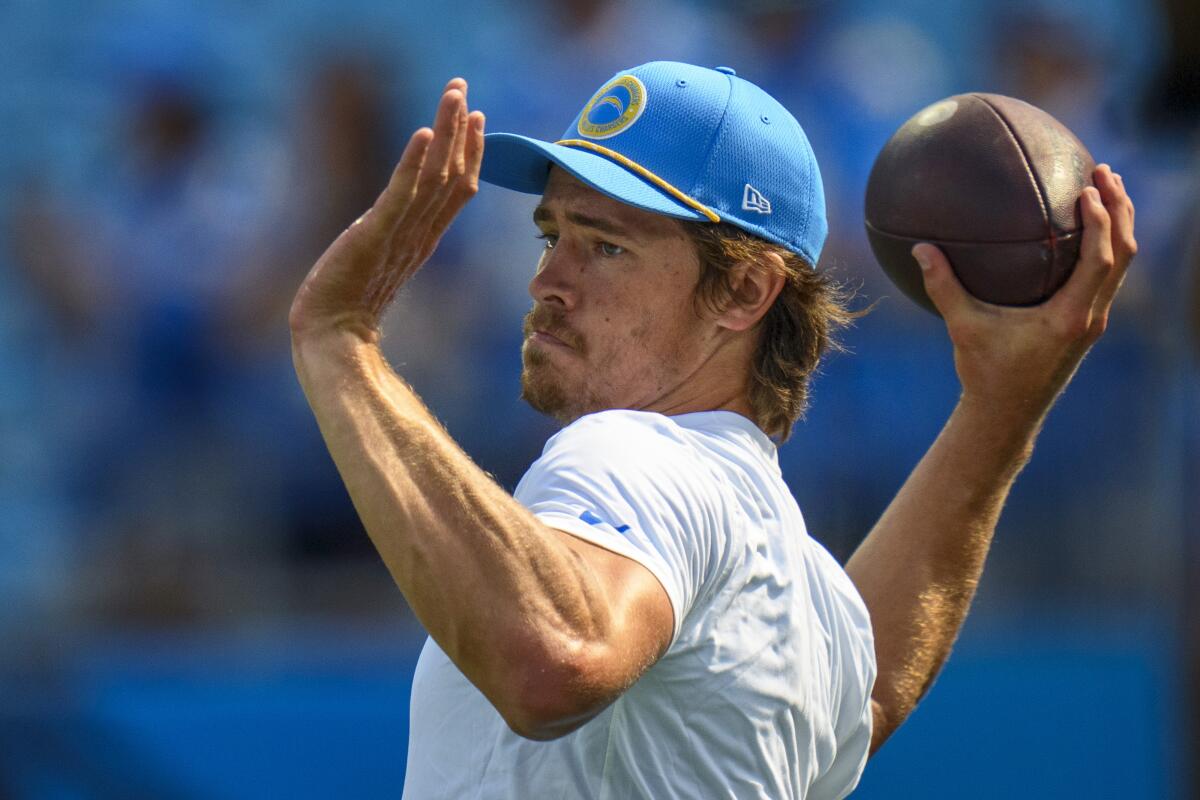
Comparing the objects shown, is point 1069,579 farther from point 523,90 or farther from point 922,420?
point 523,90

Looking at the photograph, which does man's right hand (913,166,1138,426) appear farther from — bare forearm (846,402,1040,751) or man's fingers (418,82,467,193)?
man's fingers (418,82,467,193)

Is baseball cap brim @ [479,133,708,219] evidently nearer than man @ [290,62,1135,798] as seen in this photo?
No

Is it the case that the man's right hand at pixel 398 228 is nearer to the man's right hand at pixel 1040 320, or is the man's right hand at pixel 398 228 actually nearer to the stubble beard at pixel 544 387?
the stubble beard at pixel 544 387

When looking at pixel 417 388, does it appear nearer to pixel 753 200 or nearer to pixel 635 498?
pixel 753 200

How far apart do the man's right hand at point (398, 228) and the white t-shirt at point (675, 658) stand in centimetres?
32

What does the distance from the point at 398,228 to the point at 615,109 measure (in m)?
0.69

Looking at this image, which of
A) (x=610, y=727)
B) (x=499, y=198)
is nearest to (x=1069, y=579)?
(x=499, y=198)

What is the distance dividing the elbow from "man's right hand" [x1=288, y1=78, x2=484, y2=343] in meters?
0.49

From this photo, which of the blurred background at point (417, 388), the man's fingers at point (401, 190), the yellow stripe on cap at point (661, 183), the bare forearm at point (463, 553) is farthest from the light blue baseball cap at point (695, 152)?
the blurred background at point (417, 388)

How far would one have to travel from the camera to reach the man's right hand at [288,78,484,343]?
2057mm

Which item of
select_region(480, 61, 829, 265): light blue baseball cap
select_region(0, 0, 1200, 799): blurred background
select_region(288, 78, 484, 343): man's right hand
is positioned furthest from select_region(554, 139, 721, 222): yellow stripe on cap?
select_region(0, 0, 1200, 799): blurred background

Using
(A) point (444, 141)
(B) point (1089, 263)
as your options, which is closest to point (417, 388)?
(B) point (1089, 263)

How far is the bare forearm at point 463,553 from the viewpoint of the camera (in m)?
1.93

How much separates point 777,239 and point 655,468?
25.7 inches
